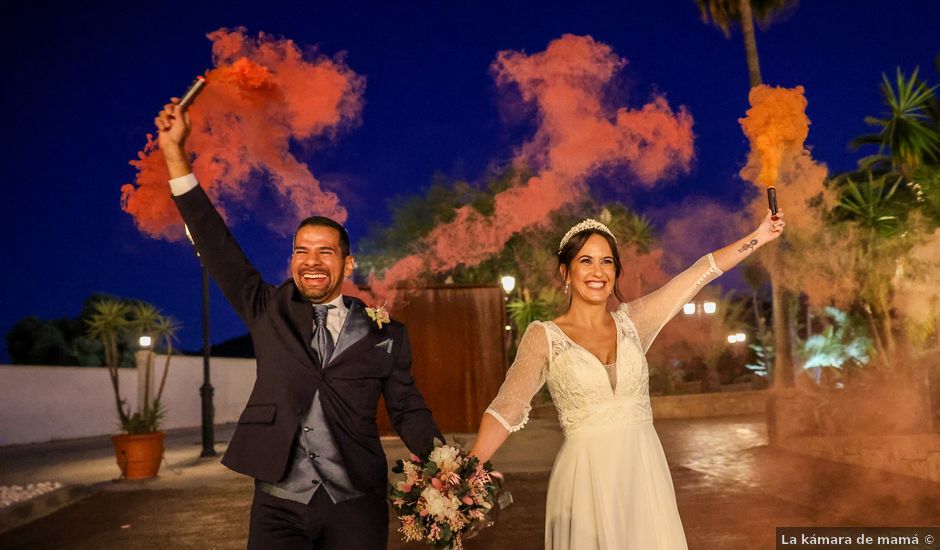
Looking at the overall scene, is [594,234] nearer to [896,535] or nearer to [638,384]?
[638,384]

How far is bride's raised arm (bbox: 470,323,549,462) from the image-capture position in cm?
382

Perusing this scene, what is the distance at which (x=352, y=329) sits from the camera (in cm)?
354

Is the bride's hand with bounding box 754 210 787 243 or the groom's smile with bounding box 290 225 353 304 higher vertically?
the bride's hand with bounding box 754 210 787 243

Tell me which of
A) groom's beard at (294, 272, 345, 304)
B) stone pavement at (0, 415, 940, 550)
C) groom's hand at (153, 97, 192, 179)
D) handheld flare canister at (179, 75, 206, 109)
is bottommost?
stone pavement at (0, 415, 940, 550)

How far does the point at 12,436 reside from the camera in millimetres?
22172

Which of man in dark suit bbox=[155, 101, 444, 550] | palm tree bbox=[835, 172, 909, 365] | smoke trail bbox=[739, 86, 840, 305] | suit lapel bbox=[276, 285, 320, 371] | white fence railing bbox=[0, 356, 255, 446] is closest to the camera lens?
man in dark suit bbox=[155, 101, 444, 550]

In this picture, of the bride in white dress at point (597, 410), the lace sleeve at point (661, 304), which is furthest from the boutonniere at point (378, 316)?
the lace sleeve at point (661, 304)

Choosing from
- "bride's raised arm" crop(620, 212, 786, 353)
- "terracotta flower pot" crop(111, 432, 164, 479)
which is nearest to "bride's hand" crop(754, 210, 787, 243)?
"bride's raised arm" crop(620, 212, 786, 353)

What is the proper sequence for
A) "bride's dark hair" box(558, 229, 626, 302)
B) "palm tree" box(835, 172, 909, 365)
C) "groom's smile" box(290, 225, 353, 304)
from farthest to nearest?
"palm tree" box(835, 172, 909, 365)
"bride's dark hair" box(558, 229, 626, 302)
"groom's smile" box(290, 225, 353, 304)

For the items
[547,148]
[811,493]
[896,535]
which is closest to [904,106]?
[547,148]

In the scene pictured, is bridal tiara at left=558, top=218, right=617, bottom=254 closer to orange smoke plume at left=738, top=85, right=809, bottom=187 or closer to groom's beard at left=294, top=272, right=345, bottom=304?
groom's beard at left=294, top=272, right=345, bottom=304

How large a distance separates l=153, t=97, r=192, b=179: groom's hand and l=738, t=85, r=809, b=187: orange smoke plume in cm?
446

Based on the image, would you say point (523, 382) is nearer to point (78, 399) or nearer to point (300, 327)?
point (300, 327)

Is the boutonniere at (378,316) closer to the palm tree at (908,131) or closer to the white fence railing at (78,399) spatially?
the palm tree at (908,131)
